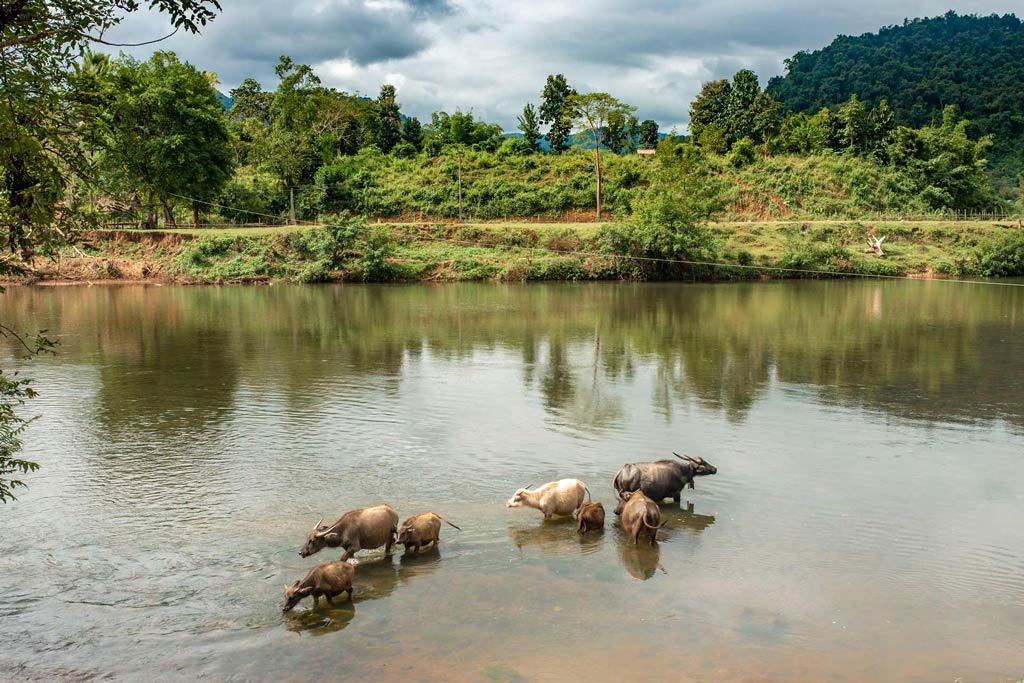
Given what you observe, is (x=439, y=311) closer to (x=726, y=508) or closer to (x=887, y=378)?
(x=887, y=378)

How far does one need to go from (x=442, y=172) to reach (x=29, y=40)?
69619 mm

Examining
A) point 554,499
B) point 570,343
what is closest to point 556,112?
point 570,343

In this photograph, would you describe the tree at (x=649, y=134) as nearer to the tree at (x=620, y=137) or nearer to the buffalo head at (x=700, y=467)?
the tree at (x=620, y=137)

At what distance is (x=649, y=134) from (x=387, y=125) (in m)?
30.9

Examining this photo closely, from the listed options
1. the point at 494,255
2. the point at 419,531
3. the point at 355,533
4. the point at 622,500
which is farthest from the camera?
the point at 494,255

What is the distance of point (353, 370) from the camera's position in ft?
78.6

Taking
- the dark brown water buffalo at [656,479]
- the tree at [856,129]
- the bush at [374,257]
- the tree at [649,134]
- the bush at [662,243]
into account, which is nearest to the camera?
the dark brown water buffalo at [656,479]

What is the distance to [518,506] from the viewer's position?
12.1 metres

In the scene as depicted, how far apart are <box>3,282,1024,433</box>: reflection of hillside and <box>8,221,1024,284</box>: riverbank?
687cm

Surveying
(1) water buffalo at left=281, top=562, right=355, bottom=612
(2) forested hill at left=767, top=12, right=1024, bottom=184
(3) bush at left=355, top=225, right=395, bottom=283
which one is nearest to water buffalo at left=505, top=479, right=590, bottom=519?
(1) water buffalo at left=281, top=562, right=355, bottom=612

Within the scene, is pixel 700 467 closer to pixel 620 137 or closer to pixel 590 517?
pixel 590 517

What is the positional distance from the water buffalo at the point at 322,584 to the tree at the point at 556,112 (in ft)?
249

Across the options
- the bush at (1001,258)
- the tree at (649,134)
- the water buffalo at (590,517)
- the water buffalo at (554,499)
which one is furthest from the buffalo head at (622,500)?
the tree at (649,134)

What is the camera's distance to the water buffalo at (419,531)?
418 inches
